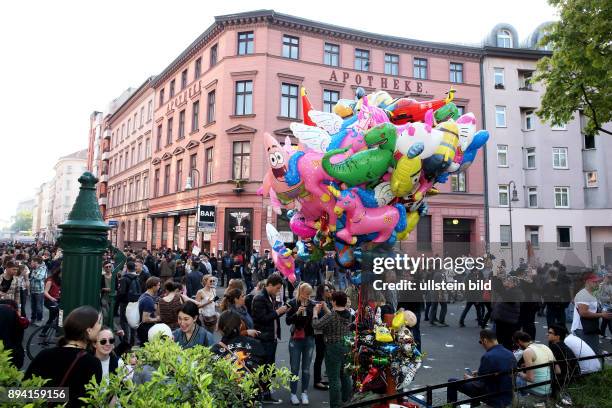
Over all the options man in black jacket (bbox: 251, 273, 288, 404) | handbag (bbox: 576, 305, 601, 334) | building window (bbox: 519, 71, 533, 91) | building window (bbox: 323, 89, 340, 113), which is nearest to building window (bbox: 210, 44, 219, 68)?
building window (bbox: 323, 89, 340, 113)

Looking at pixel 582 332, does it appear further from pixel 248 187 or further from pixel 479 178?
pixel 479 178

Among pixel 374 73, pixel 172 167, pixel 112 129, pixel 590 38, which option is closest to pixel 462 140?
pixel 590 38

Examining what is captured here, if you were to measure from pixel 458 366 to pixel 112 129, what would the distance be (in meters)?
52.5

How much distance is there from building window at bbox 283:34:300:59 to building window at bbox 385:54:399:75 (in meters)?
6.39

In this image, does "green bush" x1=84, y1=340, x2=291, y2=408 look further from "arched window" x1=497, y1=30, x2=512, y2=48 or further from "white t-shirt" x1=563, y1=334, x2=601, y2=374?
"arched window" x1=497, y1=30, x2=512, y2=48

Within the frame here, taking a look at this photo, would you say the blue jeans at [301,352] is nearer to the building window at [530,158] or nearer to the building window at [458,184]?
the building window at [458,184]

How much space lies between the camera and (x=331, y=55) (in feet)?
92.0

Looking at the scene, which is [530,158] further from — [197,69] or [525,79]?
[197,69]

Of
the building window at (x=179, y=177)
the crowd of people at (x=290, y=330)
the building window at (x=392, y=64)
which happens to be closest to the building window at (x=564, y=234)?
the building window at (x=392, y=64)

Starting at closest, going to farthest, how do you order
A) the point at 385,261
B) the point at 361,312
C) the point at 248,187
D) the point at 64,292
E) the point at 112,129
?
1. the point at 64,292
2. the point at 361,312
3. the point at 385,261
4. the point at 248,187
5. the point at 112,129

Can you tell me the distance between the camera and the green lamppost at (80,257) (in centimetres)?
379

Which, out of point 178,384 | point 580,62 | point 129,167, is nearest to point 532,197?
point 580,62

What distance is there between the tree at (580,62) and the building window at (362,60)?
1454cm

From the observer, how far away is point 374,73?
28.7 m
